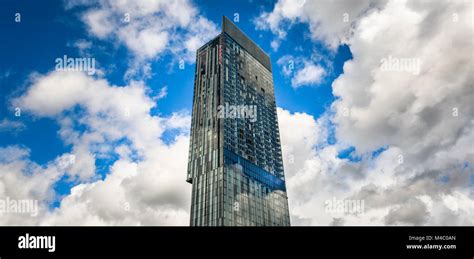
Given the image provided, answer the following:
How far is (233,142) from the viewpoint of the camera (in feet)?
317

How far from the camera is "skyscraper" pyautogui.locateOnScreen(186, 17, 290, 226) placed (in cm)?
8750

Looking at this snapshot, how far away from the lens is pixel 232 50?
11431 centimetres

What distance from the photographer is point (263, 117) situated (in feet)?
378

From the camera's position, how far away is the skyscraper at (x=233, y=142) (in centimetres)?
8750
